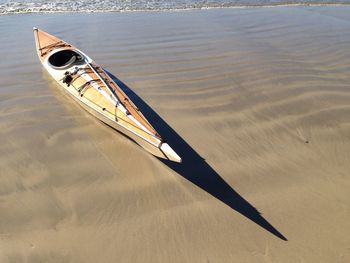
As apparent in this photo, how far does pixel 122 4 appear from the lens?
1877 centimetres

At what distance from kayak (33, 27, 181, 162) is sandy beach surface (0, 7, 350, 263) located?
18.6 inches

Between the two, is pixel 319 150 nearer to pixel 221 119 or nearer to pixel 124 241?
pixel 221 119

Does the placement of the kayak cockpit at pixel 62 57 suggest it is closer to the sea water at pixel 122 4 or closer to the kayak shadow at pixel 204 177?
the kayak shadow at pixel 204 177

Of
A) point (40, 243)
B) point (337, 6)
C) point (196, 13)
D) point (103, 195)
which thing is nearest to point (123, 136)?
point (103, 195)

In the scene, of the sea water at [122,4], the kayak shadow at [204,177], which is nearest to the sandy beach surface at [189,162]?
the kayak shadow at [204,177]

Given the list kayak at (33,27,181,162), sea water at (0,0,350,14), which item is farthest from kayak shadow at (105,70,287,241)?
sea water at (0,0,350,14)

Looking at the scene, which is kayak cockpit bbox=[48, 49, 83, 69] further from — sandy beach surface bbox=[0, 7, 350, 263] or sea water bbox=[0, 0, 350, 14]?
sea water bbox=[0, 0, 350, 14]

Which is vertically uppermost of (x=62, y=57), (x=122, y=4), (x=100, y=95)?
(x=100, y=95)

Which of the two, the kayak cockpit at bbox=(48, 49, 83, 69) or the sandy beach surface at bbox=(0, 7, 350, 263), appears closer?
the sandy beach surface at bbox=(0, 7, 350, 263)

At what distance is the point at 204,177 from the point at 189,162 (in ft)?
1.72

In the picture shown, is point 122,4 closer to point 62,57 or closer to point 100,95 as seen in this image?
point 62,57

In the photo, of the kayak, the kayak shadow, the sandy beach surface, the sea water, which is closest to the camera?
the sandy beach surface

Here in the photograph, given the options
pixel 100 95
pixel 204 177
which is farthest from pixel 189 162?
pixel 100 95

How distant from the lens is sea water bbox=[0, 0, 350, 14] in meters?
17.8
